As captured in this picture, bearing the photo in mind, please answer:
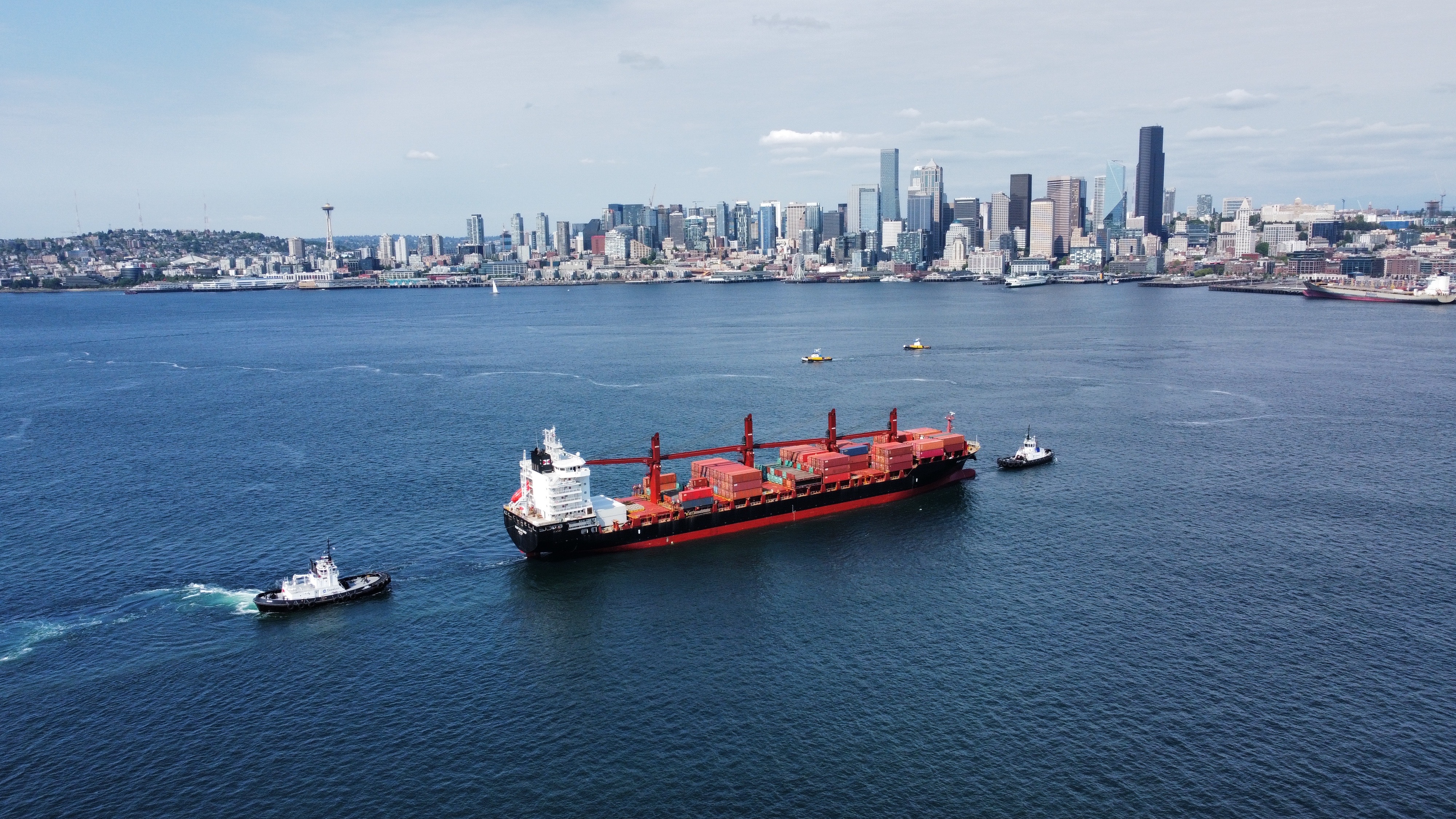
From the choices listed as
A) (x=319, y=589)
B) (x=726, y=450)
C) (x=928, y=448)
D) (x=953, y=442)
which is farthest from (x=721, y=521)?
(x=319, y=589)

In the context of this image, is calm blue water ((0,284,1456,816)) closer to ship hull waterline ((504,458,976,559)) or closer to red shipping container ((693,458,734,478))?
ship hull waterline ((504,458,976,559))

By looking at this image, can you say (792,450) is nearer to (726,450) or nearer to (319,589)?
(726,450)

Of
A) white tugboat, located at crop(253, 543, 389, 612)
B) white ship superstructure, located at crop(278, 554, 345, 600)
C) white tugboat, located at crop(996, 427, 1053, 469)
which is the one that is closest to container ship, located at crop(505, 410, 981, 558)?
white tugboat, located at crop(996, 427, 1053, 469)

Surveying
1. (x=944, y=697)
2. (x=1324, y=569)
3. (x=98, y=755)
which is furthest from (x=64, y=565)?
(x=1324, y=569)

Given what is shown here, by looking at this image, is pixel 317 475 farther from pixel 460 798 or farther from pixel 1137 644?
pixel 1137 644

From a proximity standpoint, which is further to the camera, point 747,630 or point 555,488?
point 555,488
